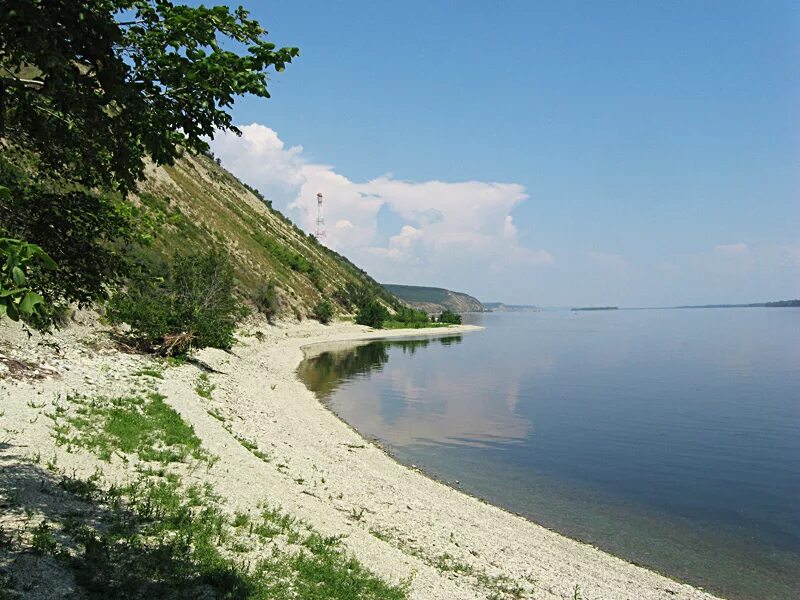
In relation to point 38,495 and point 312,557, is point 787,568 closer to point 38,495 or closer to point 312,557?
point 312,557

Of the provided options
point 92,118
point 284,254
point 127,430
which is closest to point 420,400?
point 127,430

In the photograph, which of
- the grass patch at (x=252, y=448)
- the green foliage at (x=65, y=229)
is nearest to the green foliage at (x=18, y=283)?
the green foliage at (x=65, y=229)

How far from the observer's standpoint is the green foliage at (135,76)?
236 inches

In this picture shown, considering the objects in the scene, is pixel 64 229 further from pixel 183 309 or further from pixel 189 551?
pixel 183 309

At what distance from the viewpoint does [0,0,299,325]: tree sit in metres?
5.88

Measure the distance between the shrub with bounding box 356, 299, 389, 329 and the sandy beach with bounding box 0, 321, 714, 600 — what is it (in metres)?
87.1

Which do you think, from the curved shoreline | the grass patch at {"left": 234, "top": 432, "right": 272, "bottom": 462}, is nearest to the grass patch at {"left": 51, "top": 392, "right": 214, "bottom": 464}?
the grass patch at {"left": 234, "top": 432, "right": 272, "bottom": 462}

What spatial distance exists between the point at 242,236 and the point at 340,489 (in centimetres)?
8678

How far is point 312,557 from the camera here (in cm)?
1066

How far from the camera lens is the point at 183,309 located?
120 ft

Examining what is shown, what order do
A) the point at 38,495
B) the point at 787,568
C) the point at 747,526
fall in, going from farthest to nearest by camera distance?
the point at 747,526 < the point at 787,568 < the point at 38,495

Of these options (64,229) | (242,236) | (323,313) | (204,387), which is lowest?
(204,387)

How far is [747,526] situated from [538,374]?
3986 centimetres

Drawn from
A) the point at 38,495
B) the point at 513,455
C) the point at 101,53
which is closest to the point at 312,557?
the point at 38,495
